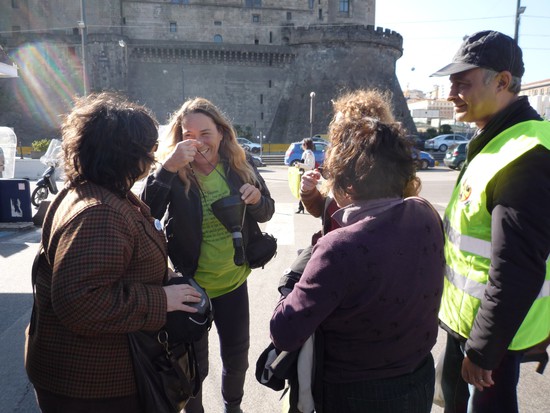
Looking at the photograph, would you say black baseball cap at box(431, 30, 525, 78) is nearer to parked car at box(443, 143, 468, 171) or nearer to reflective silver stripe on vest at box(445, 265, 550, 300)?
reflective silver stripe on vest at box(445, 265, 550, 300)

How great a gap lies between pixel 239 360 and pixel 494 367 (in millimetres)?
1423

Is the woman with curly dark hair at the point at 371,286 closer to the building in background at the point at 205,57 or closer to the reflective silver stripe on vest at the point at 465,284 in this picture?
the reflective silver stripe on vest at the point at 465,284

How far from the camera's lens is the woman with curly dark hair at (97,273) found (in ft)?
4.78

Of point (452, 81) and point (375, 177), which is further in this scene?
point (452, 81)

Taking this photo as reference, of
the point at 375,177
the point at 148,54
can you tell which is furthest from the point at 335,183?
the point at 148,54

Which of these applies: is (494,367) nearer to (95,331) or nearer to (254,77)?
A: (95,331)

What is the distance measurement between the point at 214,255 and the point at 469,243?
134 centimetres

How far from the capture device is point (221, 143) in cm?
267

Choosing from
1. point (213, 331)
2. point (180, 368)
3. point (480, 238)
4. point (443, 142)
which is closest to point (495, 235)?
point (480, 238)

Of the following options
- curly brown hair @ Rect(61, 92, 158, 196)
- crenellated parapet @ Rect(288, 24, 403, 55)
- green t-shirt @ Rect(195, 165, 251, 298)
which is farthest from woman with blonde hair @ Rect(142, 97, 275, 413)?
crenellated parapet @ Rect(288, 24, 403, 55)

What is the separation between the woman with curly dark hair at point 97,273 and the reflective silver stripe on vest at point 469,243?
3.88 ft

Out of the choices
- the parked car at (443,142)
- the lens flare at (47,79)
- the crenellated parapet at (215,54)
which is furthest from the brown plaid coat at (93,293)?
the crenellated parapet at (215,54)

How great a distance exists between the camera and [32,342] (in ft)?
5.44

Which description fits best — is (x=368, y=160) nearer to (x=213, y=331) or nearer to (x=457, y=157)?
(x=213, y=331)
